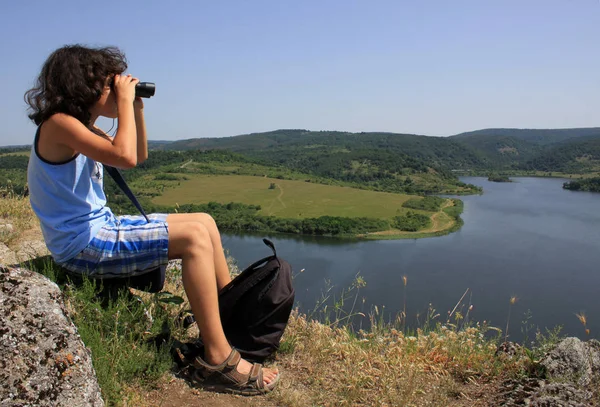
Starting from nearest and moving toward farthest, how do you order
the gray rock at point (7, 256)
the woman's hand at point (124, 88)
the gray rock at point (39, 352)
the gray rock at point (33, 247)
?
the gray rock at point (39, 352) < the woman's hand at point (124, 88) < the gray rock at point (7, 256) < the gray rock at point (33, 247)

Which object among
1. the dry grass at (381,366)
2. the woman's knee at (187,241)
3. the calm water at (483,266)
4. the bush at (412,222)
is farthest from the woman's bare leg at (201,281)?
the bush at (412,222)

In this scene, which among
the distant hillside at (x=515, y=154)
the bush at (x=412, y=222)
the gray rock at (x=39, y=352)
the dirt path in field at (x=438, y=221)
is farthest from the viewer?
the distant hillside at (x=515, y=154)

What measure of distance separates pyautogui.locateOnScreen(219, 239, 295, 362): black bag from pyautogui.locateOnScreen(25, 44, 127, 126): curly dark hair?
1042 mm

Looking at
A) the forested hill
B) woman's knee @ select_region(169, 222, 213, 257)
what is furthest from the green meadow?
woman's knee @ select_region(169, 222, 213, 257)

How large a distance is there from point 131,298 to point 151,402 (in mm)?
600

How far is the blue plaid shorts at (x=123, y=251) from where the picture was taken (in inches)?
77.5

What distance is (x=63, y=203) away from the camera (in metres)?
1.92

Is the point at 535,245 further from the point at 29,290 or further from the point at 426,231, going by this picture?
the point at 29,290

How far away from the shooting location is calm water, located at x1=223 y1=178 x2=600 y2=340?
27891 mm

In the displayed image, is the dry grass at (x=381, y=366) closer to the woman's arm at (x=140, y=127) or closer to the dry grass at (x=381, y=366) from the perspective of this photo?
the dry grass at (x=381, y=366)

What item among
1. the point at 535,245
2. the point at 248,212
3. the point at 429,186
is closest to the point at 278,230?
the point at 248,212

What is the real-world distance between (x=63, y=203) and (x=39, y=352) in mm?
700

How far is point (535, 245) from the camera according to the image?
140 feet

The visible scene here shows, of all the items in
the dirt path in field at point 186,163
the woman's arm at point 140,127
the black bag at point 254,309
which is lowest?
the black bag at point 254,309
